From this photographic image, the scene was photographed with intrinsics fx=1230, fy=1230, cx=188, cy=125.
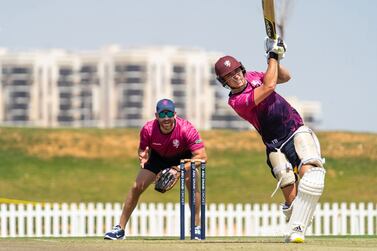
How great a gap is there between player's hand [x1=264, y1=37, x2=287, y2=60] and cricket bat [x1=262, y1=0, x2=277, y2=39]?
0.19ft

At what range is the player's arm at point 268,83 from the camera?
13609 mm

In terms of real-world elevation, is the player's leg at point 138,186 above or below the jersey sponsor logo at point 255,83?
below

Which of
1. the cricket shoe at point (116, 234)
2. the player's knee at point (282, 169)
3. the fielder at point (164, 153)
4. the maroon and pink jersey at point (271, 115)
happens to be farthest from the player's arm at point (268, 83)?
the cricket shoe at point (116, 234)

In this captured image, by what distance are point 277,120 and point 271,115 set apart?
9cm

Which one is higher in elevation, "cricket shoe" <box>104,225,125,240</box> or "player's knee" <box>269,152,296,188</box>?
"player's knee" <box>269,152,296,188</box>

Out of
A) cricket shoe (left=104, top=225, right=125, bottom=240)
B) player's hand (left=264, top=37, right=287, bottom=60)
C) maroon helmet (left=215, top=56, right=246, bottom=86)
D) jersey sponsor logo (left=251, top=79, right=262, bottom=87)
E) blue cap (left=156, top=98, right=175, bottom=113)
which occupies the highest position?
player's hand (left=264, top=37, right=287, bottom=60)

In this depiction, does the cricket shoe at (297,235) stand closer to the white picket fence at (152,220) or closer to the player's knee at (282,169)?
the player's knee at (282,169)

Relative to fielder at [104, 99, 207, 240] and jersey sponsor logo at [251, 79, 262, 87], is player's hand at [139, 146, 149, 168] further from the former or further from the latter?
jersey sponsor logo at [251, 79, 262, 87]

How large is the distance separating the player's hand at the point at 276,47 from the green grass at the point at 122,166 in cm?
2739

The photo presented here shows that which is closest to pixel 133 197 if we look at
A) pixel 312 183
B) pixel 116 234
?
pixel 116 234

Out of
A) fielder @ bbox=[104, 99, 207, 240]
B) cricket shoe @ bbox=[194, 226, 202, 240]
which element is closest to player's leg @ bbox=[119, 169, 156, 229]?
fielder @ bbox=[104, 99, 207, 240]

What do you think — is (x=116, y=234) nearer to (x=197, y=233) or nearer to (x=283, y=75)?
(x=197, y=233)

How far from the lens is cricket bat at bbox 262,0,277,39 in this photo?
13781 millimetres

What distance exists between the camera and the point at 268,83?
1359cm
